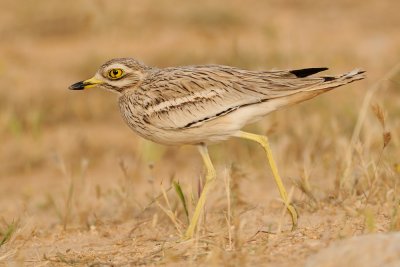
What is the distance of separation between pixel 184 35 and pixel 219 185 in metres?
5.03

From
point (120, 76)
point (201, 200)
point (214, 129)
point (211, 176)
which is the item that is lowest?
point (201, 200)

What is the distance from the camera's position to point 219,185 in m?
5.36

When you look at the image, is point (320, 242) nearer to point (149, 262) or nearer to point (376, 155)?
point (149, 262)

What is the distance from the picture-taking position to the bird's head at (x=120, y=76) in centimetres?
459

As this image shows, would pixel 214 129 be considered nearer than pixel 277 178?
Result: Yes

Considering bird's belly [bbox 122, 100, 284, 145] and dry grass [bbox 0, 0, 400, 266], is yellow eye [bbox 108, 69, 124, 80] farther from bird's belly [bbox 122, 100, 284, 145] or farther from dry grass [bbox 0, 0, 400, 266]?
dry grass [bbox 0, 0, 400, 266]

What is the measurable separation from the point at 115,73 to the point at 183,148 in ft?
9.88

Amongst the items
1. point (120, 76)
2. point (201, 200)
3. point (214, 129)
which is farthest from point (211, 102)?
point (120, 76)

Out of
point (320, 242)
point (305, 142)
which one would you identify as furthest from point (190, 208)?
point (305, 142)

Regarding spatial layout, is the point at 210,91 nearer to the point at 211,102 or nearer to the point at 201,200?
the point at 211,102

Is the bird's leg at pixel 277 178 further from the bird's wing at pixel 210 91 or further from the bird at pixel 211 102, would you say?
the bird's wing at pixel 210 91

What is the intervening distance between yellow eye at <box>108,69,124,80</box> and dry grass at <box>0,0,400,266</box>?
1.96 feet

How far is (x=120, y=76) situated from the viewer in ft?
15.2

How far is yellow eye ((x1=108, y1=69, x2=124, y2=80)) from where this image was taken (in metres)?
4.62
